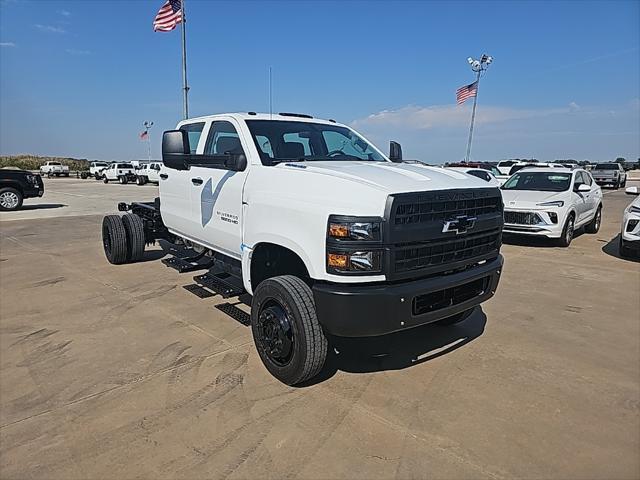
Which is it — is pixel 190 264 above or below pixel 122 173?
above

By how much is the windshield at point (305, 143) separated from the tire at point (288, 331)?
1.26m

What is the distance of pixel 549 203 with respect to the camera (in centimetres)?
912

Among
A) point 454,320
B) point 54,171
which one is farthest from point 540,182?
point 54,171

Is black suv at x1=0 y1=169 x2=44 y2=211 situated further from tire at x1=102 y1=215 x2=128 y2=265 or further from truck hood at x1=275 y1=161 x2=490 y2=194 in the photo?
truck hood at x1=275 y1=161 x2=490 y2=194

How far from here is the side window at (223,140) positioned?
435cm

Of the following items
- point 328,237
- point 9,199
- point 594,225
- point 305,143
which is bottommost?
point 9,199

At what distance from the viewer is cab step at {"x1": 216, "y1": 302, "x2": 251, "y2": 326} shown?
4.05 metres

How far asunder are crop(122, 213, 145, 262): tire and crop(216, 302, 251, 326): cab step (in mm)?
2769

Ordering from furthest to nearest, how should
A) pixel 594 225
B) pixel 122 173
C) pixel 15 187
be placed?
pixel 122 173
pixel 15 187
pixel 594 225

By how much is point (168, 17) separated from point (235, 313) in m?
17.7

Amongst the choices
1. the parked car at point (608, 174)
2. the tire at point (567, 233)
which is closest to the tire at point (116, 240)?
the tire at point (567, 233)

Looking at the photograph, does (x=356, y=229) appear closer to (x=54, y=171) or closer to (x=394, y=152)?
(x=394, y=152)

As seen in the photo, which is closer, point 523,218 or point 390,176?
point 390,176

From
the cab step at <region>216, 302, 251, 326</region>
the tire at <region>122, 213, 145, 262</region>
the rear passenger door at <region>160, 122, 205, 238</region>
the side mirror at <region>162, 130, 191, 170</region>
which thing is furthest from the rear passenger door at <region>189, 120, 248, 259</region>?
the tire at <region>122, 213, 145, 262</region>
